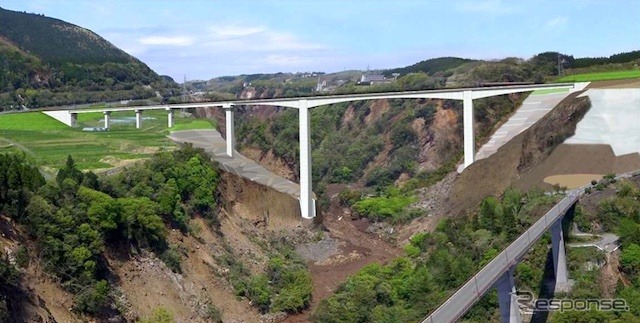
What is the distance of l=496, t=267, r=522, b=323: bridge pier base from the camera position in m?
29.7

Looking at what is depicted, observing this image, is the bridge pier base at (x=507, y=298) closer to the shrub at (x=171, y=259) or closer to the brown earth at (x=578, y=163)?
the shrub at (x=171, y=259)

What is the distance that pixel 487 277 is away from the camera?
28.6 m

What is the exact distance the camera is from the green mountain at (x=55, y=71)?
9806cm

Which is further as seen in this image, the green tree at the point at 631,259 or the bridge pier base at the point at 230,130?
the bridge pier base at the point at 230,130

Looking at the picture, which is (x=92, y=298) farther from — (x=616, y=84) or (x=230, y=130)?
(x=616, y=84)

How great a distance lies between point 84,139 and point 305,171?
674 inches

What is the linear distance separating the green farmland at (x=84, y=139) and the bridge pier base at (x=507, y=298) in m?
29.9

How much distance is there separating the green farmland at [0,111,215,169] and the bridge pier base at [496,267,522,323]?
98.2 ft

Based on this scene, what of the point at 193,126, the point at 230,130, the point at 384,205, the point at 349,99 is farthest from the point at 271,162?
the point at 349,99

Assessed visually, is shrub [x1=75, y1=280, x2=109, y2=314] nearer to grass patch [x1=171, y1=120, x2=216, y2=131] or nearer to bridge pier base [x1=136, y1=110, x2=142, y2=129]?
grass patch [x1=171, y1=120, x2=216, y2=131]

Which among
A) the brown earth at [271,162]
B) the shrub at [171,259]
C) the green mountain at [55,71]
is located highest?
the green mountain at [55,71]

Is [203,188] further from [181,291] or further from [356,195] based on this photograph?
[356,195]

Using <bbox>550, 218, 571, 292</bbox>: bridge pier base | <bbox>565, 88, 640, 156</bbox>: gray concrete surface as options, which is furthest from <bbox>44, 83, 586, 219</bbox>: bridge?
<bbox>550, 218, 571, 292</bbox>: bridge pier base

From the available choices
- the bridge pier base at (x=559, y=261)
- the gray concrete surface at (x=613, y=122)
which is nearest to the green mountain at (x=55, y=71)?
the gray concrete surface at (x=613, y=122)
